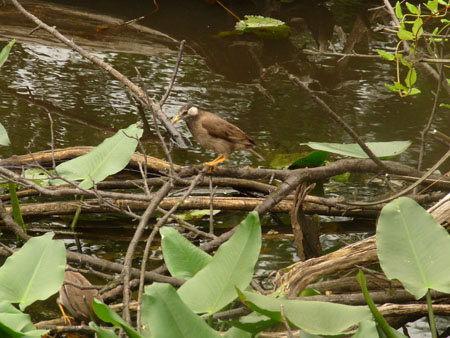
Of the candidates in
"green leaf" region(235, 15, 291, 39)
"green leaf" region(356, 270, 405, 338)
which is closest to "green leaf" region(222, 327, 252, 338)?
"green leaf" region(356, 270, 405, 338)

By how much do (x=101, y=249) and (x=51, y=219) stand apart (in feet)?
1.46

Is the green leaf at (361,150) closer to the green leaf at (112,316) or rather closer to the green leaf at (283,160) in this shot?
the green leaf at (283,160)

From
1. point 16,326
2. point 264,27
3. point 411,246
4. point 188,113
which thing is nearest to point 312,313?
point 411,246

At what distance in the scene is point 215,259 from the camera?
1.96 metres

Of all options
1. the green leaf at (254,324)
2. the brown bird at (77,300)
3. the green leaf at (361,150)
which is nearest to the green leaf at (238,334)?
the green leaf at (254,324)

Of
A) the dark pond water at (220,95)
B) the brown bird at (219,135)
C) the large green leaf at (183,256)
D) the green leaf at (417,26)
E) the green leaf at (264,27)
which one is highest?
the green leaf at (417,26)

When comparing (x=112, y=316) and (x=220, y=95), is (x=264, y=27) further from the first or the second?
(x=112, y=316)

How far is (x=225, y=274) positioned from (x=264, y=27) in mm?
5102

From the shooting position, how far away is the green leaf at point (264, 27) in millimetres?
6719

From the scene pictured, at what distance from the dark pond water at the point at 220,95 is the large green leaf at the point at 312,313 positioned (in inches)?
61.6

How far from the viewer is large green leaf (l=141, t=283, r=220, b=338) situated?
172 cm

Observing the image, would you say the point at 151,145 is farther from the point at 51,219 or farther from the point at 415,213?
the point at 415,213

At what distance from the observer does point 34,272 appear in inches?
82.7

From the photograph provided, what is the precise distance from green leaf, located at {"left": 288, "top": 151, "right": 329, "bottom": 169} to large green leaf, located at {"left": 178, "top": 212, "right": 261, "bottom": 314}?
1.90 metres
